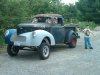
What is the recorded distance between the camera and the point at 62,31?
14.0 metres

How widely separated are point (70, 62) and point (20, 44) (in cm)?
223

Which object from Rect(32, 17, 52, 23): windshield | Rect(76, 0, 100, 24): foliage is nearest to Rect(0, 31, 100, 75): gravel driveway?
Rect(32, 17, 52, 23): windshield

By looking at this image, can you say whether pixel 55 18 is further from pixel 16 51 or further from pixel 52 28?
pixel 16 51

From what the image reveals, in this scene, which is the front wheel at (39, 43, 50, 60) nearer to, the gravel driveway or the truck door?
the gravel driveway

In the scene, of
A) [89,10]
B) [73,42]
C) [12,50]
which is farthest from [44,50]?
[89,10]

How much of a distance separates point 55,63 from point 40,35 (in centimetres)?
145

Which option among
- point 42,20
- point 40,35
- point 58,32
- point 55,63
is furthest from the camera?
point 42,20

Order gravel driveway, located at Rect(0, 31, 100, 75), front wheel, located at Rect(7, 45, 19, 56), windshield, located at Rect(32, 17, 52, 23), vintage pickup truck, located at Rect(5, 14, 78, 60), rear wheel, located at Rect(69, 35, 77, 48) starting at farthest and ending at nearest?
rear wheel, located at Rect(69, 35, 77, 48) < windshield, located at Rect(32, 17, 52, 23) < front wheel, located at Rect(7, 45, 19, 56) < vintage pickup truck, located at Rect(5, 14, 78, 60) < gravel driveway, located at Rect(0, 31, 100, 75)

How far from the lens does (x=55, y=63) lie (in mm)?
10906

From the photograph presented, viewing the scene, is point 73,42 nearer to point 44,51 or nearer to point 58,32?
point 58,32

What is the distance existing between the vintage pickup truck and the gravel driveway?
1.48 feet

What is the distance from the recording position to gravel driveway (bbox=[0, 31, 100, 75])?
9.50m

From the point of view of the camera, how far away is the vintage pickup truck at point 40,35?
11578 mm

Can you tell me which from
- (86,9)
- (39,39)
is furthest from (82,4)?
(39,39)
